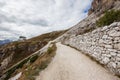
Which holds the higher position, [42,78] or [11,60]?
[42,78]

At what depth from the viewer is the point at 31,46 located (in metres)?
89.5

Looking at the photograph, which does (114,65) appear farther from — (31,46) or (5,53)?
(5,53)

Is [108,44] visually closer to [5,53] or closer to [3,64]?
[3,64]

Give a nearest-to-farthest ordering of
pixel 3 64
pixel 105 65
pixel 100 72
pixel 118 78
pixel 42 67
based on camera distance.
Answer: pixel 118 78
pixel 100 72
pixel 105 65
pixel 42 67
pixel 3 64

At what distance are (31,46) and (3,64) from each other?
2373 cm

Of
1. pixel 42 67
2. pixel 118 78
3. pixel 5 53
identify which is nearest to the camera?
pixel 118 78

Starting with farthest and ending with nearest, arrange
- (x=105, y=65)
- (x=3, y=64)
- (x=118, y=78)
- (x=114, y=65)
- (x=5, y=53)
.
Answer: (x=5, y=53) < (x=3, y=64) < (x=105, y=65) < (x=114, y=65) < (x=118, y=78)

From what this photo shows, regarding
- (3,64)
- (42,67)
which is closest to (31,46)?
(3,64)

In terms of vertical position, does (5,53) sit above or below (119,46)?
below

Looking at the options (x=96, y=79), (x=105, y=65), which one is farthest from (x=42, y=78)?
(x=105, y=65)

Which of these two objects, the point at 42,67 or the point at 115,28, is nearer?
the point at 115,28

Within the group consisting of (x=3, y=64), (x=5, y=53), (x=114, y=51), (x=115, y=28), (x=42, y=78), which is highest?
(x=115, y=28)

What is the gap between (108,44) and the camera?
309 inches

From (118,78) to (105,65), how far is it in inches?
71.6
